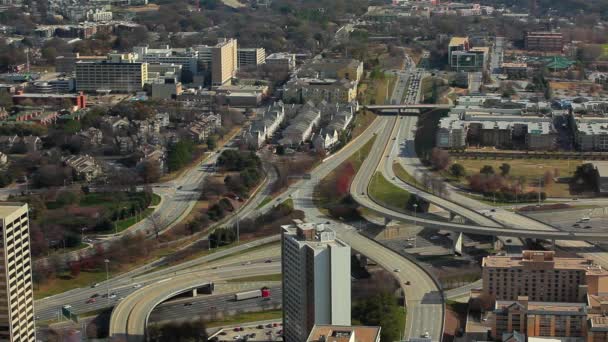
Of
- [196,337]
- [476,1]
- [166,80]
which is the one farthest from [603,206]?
[476,1]

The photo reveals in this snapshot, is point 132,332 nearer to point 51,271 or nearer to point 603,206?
point 51,271

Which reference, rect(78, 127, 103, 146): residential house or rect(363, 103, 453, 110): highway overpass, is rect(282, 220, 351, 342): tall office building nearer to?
rect(78, 127, 103, 146): residential house

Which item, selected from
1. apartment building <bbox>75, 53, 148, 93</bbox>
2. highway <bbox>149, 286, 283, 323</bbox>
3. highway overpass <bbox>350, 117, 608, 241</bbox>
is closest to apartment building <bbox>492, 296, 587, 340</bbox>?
highway <bbox>149, 286, 283, 323</bbox>

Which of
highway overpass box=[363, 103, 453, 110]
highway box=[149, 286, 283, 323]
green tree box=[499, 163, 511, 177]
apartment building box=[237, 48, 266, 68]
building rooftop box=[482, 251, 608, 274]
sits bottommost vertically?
highway overpass box=[363, 103, 453, 110]

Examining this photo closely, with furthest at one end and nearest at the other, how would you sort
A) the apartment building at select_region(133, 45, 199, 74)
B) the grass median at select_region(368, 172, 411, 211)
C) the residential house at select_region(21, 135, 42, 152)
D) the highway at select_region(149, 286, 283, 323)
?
the apartment building at select_region(133, 45, 199, 74)
the residential house at select_region(21, 135, 42, 152)
the grass median at select_region(368, 172, 411, 211)
the highway at select_region(149, 286, 283, 323)

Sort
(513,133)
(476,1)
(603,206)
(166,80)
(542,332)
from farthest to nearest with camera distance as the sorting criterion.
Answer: (476,1) < (166,80) < (513,133) < (603,206) < (542,332)
